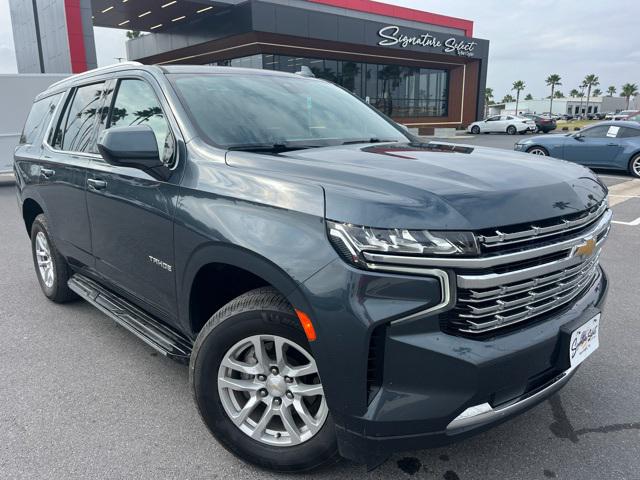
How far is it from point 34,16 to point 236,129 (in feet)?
72.5

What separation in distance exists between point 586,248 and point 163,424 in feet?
7.51

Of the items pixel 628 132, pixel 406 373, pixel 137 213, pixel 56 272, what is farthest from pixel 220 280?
pixel 628 132

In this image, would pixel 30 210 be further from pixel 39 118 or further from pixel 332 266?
pixel 332 266

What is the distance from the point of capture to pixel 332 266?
1.87 m

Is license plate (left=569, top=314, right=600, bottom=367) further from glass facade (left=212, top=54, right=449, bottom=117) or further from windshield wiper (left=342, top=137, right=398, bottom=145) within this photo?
glass facade (left=212, top=54, right=449, bottom=117)

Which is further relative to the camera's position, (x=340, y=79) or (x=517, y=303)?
(x=340, y=79)

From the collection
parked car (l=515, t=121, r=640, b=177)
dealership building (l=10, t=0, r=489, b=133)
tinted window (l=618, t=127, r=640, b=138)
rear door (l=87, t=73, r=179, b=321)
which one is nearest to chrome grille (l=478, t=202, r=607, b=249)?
rear door (l=87, t=73, r=179, b=321)

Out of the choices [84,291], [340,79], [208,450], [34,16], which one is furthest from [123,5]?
[208,450]

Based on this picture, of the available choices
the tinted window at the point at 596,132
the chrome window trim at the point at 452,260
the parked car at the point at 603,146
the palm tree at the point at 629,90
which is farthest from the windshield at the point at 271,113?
the palm tree at the point at 629,90

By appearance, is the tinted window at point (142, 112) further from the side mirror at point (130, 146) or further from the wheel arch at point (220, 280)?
the wheel arch at point (220, 280)

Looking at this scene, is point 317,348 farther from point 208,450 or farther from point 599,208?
point 599,208

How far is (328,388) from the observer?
6.50 feet

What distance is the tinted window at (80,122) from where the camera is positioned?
361 centimetres
